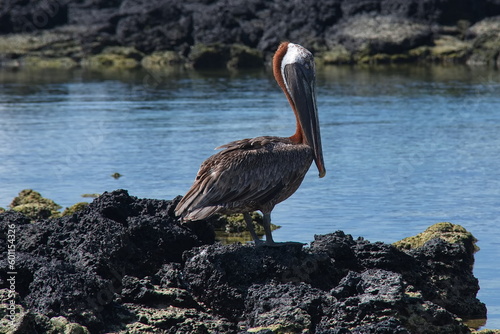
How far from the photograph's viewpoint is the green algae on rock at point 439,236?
835 cm

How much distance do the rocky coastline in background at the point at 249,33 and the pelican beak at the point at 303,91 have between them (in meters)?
31.1

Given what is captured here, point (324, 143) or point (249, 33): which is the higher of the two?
point (249, 33)

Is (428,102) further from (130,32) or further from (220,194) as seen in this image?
(130,32)

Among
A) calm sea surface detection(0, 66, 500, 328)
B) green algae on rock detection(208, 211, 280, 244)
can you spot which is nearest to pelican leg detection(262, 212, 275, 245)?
calm sea surface detection(0, 66, 500, 328)

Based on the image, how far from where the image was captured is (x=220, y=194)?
22.1ft

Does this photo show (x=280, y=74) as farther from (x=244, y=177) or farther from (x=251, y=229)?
(x=251, y=229)

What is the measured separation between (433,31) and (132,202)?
1373 inches

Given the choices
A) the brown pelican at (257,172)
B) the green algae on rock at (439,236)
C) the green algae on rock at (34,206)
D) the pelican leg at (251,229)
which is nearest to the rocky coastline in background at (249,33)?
the green algae on rock at (34,206)

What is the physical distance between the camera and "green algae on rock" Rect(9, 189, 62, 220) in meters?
10.3

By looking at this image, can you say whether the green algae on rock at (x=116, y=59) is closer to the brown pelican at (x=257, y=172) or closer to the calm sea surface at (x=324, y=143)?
the calm sea surface at (x=324, y=143)

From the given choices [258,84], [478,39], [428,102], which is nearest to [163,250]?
[428,102]

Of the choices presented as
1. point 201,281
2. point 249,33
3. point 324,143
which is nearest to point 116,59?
point 249,33

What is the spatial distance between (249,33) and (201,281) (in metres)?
36.2

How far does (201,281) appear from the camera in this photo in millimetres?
6535
